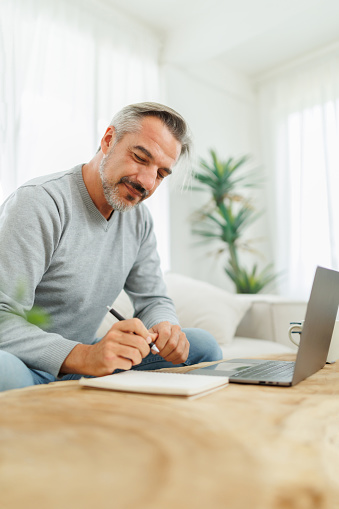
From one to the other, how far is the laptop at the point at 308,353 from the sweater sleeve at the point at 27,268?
12.4 inches

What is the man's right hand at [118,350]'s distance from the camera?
2.67ft

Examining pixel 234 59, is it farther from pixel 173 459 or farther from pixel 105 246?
pixel 173 459

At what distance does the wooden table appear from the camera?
1.06ft

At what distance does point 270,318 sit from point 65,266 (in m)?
1.46

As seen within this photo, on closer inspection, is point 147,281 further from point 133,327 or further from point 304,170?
point 304,170

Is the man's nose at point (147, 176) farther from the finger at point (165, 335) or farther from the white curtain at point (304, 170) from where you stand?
the white curtain at point (304, 170)

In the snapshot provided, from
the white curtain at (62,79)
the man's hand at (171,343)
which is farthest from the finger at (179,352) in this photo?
the white curtain at (62,79)

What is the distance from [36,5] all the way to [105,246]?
201 centimetres

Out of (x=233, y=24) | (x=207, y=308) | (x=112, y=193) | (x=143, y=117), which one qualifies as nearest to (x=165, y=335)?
(x=112, y=193)

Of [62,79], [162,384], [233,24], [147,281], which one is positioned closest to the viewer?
[162,384]

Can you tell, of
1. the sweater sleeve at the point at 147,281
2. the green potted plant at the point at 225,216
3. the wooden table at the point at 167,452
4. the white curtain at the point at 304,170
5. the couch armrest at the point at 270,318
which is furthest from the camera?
the white curtain at the point at 304,170

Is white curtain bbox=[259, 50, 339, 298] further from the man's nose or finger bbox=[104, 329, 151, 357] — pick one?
finger bbox=[104, 329, 151, 357]

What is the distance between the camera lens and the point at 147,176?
1.36m

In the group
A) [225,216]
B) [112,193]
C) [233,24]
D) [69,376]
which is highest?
[233,24]
